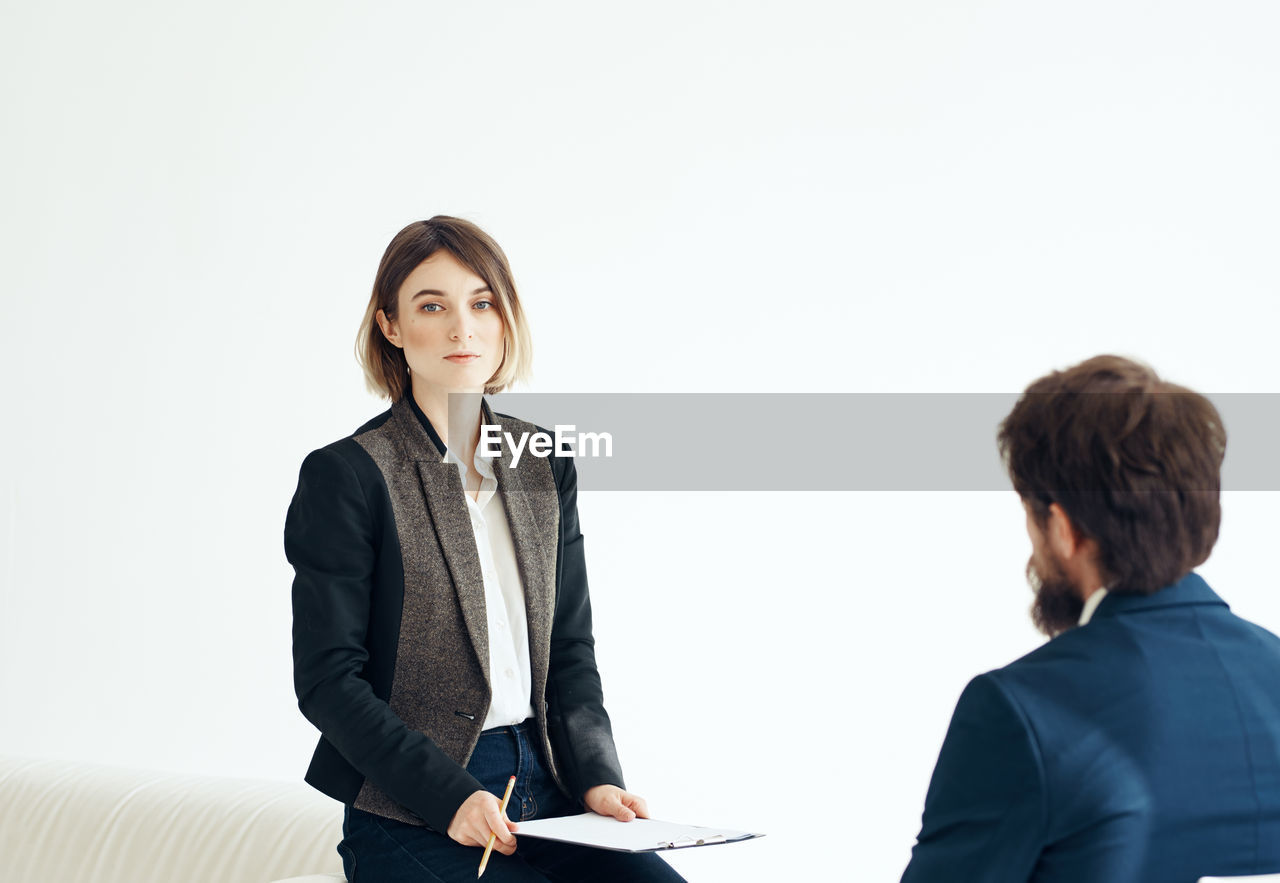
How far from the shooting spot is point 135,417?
10.5ft

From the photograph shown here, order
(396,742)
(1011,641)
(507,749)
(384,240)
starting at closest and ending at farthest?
(396,742), (507,749), (1011,641), (384,240)

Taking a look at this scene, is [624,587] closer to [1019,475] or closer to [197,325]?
[197,325]

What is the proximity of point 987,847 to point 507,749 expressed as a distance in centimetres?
75

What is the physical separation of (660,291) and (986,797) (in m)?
2.09

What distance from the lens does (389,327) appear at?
5.54 feet

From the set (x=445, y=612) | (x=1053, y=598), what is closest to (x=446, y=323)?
(x=445, y=612)

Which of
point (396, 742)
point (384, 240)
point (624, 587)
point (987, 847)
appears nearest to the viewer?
point (987, 847)

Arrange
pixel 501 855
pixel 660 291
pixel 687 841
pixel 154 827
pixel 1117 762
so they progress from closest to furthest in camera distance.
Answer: pixel 1117 762
pixel 687 841
pixel 501 855
pixel 154 827
pixel 660 291

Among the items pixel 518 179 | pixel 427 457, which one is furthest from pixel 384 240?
pixel 427 457

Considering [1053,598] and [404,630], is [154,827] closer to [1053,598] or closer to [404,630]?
[404,630]

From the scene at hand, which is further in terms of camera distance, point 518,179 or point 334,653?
Answer: point 518,179

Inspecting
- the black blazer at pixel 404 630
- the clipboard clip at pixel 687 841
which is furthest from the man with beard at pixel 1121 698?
the black blazer at pixel 404 630

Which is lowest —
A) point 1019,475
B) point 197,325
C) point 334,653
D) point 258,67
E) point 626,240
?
point 334,653

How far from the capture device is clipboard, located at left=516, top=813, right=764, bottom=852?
132 centimetres
